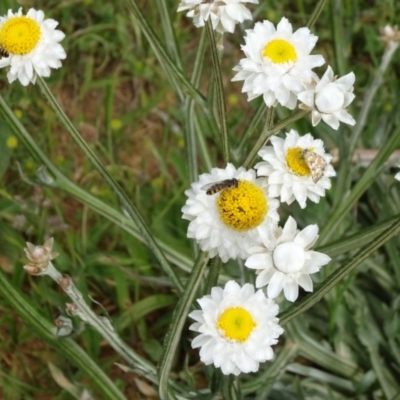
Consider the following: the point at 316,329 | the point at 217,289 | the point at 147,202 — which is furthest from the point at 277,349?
the point at 217,289

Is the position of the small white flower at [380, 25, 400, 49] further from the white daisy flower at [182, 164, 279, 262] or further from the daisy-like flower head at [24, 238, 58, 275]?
the daisy-like flower head at [24, 238, 58, 275]

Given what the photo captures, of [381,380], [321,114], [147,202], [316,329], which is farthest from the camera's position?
[147,202]

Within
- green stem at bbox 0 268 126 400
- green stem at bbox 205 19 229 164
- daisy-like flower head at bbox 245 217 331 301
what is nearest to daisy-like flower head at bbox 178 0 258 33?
green stem at bbox 205 19 229 164

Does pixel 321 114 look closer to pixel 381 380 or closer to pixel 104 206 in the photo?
pixel 104 206

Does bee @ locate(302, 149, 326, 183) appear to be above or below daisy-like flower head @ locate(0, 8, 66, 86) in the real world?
below

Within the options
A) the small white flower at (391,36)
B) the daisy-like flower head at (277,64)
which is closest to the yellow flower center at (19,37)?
the daisy-like flower head at (277,64)
